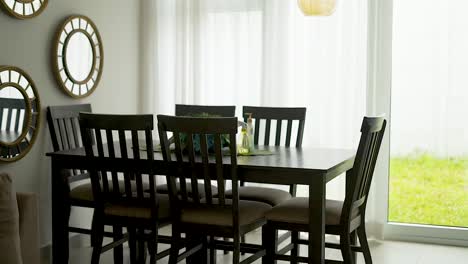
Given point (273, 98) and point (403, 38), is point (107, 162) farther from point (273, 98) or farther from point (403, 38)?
point (403, 38)

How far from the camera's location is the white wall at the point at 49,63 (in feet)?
14.6

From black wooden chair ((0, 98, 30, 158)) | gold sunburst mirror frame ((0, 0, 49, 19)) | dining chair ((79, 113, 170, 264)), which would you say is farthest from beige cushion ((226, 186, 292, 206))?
gold sunburst mirror frame ((0, 0, 49, 19))

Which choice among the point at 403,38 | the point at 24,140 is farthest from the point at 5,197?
the point at 403,38

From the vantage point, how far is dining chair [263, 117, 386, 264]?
3682mm

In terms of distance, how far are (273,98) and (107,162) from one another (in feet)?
6.53

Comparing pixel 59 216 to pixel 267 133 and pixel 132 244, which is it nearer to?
pixel 132 244

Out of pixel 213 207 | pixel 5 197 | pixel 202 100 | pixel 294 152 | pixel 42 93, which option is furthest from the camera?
pixel 202 100

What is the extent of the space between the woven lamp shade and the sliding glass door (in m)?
1.24

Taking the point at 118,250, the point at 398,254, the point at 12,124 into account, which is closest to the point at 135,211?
the point at 118,250

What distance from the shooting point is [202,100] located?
5820mm

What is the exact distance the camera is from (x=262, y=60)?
5574 mm

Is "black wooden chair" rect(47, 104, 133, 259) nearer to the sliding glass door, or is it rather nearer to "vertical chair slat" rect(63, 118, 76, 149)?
"vertical chair slat" rect(63, 118, 76, 149)

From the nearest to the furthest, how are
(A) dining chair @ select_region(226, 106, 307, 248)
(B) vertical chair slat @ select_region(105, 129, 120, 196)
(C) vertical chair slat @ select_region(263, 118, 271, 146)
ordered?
(B) vertical chair slat @ select_region(105, 129, 120, 196)
(A) dining chair @ select_region(226, 106, 307, 248)
(C) vertical chair slat @ select_region(263, 118, 271, 146)

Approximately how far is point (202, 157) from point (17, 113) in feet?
4.91
